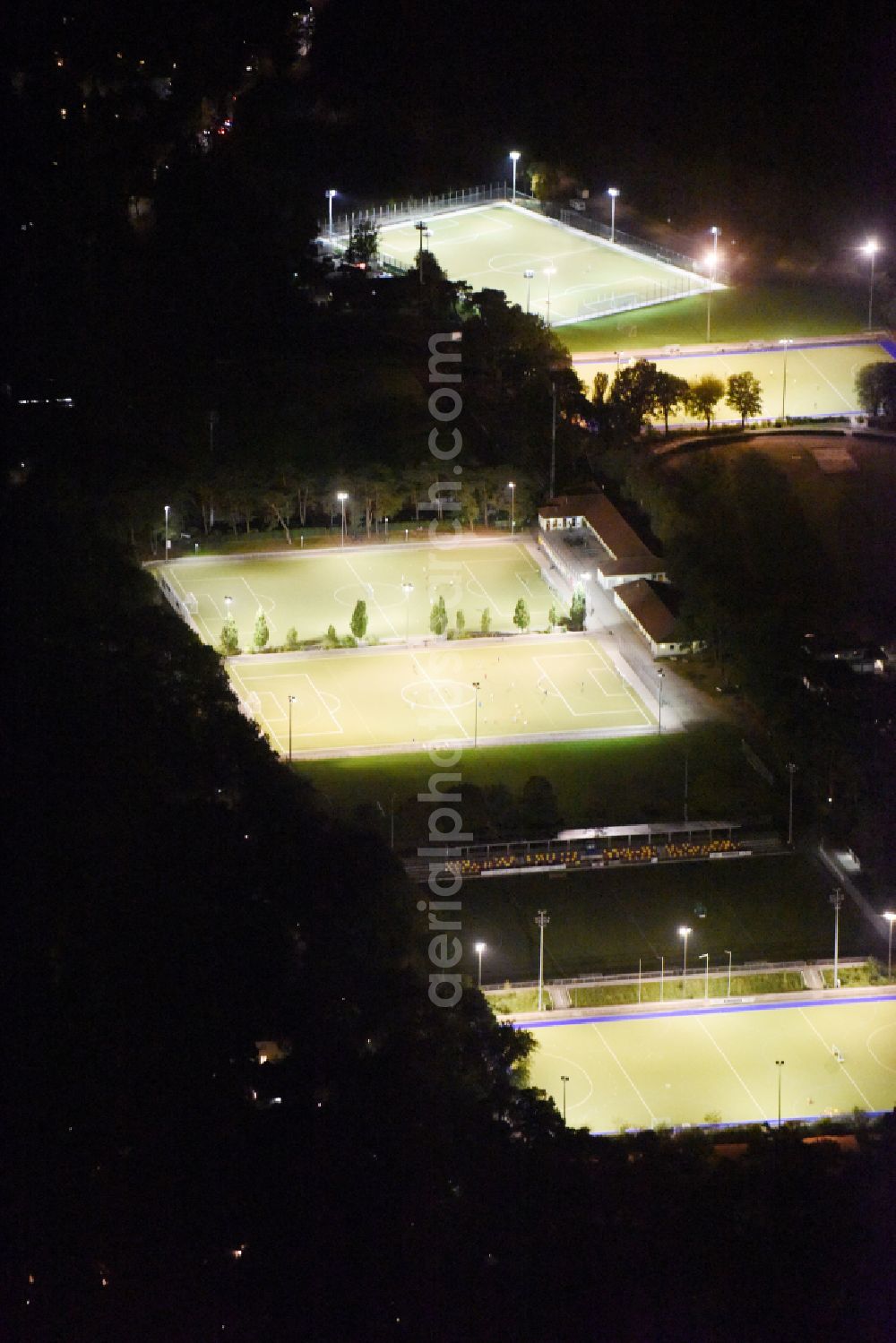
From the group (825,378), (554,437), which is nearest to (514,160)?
(825,378)

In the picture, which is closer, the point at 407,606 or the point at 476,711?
the point at 476,711

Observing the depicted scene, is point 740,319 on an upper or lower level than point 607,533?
upper

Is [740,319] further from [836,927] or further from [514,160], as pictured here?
[836,927]

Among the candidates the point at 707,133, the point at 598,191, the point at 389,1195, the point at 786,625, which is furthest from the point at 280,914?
the point at 707,133

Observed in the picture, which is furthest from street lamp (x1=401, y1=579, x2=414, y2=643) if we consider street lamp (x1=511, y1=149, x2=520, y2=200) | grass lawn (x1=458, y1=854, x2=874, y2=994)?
street lamp (x1=511, y1=149, x2=520, y2=200)

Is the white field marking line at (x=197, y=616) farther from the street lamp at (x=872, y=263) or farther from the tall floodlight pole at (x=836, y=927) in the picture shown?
the street lamp at (x=872, y=263)

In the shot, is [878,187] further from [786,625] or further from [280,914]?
[280,914]

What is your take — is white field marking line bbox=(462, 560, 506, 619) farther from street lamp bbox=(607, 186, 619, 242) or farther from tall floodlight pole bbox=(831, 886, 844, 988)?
street lamp bbox=(607, 186, 619, 242)
